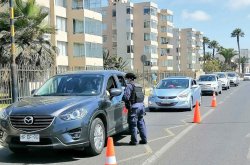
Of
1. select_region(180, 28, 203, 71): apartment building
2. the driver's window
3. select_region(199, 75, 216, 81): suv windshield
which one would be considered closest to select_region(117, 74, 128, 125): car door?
the driver's window

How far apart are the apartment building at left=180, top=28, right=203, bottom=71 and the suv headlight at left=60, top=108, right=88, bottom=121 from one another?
111243 millimetres

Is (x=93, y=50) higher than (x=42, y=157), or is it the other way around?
(x=93, y=50)

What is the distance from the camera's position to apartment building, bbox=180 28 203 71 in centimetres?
12109

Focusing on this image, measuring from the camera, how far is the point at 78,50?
49406 millimetres

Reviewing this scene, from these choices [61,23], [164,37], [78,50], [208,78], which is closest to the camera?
[208,78]

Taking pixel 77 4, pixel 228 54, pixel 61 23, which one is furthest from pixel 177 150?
pixel 228 54

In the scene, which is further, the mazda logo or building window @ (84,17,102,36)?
building window @ (84,17,102,36)

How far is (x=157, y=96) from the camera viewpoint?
18.3 meters

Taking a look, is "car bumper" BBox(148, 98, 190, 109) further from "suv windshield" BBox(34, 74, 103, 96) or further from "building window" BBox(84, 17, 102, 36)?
"building window" BBox(84, 17, 102, 36)

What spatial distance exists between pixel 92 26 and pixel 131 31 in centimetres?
3506

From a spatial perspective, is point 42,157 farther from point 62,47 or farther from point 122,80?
point 62,47

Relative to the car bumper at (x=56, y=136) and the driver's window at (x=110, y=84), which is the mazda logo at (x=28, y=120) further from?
the driver's window at (x=110, y=84)

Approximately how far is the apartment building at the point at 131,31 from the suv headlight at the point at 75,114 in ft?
241

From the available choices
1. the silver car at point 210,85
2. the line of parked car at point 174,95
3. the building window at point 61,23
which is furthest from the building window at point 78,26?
the line of parked car at point 174,95
